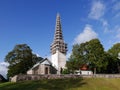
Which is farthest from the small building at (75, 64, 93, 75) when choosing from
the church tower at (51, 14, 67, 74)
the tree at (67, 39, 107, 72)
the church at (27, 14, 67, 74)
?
the church tower at (51, 14, 67, 74)

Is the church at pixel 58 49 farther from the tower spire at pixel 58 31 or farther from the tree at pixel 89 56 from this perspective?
the tree at pixel 89 56

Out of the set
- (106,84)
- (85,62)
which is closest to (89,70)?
(85,62)

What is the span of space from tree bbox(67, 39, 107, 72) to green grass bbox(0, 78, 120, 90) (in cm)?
1625

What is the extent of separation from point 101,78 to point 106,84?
301 inches

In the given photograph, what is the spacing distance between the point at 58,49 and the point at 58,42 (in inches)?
134

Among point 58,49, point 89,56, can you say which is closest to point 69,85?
point 89,56

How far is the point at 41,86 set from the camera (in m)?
60.4

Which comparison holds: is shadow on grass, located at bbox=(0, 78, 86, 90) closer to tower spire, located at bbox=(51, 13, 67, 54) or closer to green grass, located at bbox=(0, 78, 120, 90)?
green grass, located at bbox=(0, 78, 120, 90)

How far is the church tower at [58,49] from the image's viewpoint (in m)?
117

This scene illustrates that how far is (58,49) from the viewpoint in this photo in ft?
390

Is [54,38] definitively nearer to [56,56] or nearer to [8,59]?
[56,56]

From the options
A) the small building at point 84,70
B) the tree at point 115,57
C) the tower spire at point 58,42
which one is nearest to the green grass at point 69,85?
the small building at point 84,70

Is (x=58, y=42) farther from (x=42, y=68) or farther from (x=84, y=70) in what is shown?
(x=42, y=68)

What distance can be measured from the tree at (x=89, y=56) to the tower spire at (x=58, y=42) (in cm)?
2520
